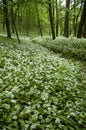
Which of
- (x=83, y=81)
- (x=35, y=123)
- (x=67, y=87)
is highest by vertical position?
(x=35, y=123)

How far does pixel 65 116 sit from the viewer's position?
424 centimetres

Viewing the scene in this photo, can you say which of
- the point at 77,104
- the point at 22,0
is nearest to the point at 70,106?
the point at 77,104

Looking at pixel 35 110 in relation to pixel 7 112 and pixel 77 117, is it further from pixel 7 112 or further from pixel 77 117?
pixel 77 117

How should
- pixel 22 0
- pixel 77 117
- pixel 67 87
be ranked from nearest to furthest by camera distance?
pixel 77 117
pixel 67 87
pixel 22 0

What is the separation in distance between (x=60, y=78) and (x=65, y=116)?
2096mm

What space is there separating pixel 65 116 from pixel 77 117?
12.1 inches

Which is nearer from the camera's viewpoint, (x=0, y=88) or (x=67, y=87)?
(x=0, y=88)

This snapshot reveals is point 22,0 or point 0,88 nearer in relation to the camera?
point 0,88

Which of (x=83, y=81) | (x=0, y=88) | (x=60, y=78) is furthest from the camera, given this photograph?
(x=83, y=81)

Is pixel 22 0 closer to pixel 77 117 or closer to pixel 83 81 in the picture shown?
pixel 83 81

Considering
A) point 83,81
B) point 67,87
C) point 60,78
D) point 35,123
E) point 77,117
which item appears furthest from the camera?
point 83,81

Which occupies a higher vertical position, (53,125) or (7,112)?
(7,112)

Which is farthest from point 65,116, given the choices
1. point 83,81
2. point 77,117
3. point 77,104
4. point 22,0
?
point 22,0

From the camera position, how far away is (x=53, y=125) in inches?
150
